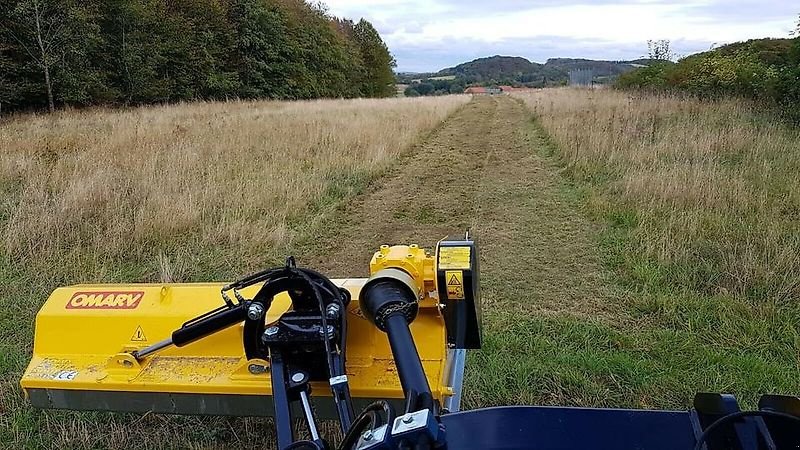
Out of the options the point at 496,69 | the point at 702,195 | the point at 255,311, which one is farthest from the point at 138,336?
the point at 496,69

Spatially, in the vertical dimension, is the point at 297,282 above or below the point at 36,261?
above

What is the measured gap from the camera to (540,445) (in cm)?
123

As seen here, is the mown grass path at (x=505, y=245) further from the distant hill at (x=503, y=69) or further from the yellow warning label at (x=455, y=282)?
the distant hill at (x=503, y=69)

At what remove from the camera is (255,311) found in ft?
6.66

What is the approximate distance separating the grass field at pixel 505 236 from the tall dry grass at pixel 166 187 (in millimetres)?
33

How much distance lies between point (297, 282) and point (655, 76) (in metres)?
26.5

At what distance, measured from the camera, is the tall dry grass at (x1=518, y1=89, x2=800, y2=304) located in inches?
186

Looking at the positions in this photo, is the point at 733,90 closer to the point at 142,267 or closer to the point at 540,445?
the point at 142,267

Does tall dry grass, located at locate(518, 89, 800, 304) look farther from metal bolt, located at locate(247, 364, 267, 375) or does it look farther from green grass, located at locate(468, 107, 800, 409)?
metal bolt, located at locate(247, 364, 267, 375)

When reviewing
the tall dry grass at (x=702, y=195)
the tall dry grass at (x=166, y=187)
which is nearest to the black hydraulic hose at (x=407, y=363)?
the tall dry grass at (x=702, y=195)

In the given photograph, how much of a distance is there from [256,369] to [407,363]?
812 millimetres

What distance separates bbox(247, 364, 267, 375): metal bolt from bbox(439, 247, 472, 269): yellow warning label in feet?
2.32

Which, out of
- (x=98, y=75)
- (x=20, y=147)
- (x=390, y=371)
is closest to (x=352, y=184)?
(x=20, y=147)

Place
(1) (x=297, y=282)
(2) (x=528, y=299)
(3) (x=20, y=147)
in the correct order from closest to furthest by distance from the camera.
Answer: (1) (x=297, y=282), (2) (x=528, y=299), (3) (x=20, y=147)
